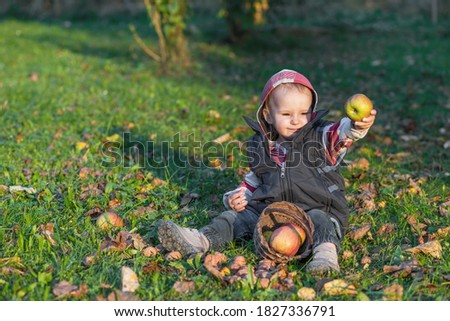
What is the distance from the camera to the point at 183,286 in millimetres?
2816

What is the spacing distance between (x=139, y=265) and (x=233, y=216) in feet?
2.44

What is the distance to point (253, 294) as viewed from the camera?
2.73 m

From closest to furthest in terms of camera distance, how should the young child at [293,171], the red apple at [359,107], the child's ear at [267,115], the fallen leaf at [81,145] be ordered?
the red apple at [359,107], the young child at [293,171], the child's ear at [267,115], the fallen leaf at [81,145]

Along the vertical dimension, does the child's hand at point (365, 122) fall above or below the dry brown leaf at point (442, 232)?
above

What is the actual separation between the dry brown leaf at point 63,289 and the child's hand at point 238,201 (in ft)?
3.92

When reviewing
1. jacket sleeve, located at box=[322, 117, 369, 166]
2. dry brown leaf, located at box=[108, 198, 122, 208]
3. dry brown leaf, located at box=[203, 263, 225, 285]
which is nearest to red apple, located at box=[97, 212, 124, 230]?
dry brown leaf, located at box=[108, 198, 122, 208]

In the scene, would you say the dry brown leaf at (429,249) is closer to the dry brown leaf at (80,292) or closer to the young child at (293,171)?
the young child at (293,171)

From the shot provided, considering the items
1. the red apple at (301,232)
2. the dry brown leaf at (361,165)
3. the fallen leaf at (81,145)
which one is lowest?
the red apple at (301,232)

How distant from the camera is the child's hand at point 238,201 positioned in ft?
11.8

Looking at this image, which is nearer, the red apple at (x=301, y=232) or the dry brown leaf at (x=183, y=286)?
the dry brown leaf at (x=183, y=286)

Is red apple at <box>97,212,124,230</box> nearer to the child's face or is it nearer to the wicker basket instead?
the wicker basket

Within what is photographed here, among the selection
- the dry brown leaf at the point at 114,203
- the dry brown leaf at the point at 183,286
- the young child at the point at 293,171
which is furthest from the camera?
the dry brown leaf at the point at 114,203

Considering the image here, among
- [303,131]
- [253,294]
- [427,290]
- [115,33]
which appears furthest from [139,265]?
[115,33]

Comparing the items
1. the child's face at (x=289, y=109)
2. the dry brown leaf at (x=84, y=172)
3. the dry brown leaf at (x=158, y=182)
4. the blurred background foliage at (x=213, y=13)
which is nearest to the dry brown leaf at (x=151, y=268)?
the child's face at (x=289, y=109)
